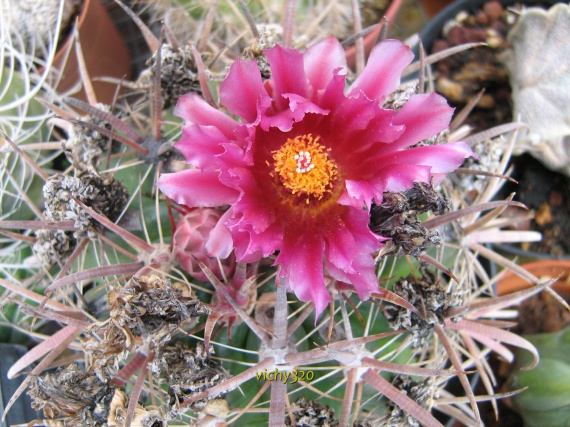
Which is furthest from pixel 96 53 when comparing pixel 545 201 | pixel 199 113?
pixel 545 201

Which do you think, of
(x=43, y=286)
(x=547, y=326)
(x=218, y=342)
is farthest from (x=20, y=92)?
(x=547, y=326)

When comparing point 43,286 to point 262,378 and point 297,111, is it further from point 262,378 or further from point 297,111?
point 297,111

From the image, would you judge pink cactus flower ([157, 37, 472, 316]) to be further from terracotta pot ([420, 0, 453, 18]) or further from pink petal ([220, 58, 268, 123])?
terracotta pot ([420, 0, 453, 18])

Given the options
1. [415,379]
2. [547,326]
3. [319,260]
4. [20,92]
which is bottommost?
[547,326]

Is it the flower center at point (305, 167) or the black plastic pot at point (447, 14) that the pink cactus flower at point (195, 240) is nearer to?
the flower center at point (305, 167)

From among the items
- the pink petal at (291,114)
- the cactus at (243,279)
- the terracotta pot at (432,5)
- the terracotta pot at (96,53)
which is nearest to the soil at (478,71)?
the terracotta pot at (432,5)

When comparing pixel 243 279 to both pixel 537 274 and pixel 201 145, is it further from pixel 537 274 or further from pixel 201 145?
pixel 537 274

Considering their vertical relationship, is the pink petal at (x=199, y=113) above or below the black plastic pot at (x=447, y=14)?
above
